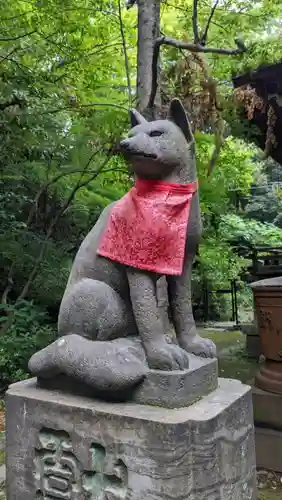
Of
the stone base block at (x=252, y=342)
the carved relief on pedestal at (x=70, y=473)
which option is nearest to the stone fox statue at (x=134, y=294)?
the carved relief on pedestal at (x=70, y=473)

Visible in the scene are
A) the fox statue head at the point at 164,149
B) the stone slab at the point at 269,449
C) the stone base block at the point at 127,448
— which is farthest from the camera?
the stone slab at the point at 269,449

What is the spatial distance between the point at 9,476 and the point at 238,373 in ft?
10.6

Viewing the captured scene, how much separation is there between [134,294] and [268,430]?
212 cm

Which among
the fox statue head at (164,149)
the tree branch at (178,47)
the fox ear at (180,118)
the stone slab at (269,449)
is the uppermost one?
the tree branch at (178,47)

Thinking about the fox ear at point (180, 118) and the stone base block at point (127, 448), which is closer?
the stone base block at point (127, 448)

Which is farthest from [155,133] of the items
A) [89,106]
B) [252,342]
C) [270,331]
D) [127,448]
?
Result: [252,342]

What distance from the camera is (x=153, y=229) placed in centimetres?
199

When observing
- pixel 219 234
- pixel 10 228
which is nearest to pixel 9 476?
pixel 10 228

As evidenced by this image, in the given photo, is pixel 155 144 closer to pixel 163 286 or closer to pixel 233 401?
pixel 163 286

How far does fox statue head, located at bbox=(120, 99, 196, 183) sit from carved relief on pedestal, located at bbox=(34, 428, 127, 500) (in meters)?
1.20

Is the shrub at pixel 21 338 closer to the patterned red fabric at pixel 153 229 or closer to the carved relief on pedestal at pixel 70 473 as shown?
the carved relief on pedestal at pixel 70 473

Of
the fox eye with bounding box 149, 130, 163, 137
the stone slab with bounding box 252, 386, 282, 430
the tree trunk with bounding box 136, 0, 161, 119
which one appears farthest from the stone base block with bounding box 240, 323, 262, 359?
the fox eye with bounding box 149, 130, 163, 137

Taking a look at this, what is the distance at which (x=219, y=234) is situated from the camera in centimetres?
803

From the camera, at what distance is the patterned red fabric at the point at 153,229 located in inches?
78.6
